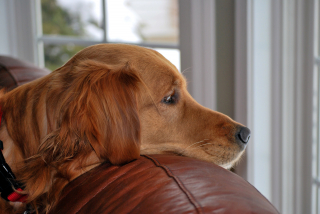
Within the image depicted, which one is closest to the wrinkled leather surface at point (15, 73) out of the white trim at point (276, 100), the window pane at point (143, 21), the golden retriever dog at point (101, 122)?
the golden retriever dog at point (101, 122)

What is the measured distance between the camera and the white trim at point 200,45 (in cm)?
189

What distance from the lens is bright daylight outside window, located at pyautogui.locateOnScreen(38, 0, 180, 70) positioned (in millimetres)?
2305

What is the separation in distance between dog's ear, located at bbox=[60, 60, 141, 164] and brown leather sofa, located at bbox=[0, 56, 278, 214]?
0.05 meters

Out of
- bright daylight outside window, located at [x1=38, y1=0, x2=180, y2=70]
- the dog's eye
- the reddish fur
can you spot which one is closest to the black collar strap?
the reddish fur

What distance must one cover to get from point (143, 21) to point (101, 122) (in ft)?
5.76

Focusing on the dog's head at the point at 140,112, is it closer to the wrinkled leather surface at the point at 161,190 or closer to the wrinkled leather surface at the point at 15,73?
the wrinkled leather surface at the point at 161,190

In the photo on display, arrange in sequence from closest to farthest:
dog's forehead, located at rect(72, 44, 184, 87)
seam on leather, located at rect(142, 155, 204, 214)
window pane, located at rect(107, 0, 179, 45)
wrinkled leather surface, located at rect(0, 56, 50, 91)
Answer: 1. seam on leather, located at rect(142, 155, 204, 214)
2. dog's forehead, located at rect(72, 44, 184, 87)
3. wrinkled leather surface, located at rect(0, 56, 50, 91)
4. window pane, located at rect(107, 0, 179, 45)

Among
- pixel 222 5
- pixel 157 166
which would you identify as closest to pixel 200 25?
pixel 222 5

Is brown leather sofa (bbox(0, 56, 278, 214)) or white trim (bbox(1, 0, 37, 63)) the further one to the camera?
white trim (bbox(1, 0, 37, 63))

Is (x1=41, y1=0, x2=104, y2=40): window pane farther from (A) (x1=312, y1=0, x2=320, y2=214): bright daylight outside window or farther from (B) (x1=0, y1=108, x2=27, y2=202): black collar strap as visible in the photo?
(B) (x1=0, y1=108, x2=27, y2=202): black collar strap

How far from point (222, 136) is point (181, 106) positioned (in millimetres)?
184

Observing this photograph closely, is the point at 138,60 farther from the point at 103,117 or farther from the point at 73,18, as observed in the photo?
the point at 73,18

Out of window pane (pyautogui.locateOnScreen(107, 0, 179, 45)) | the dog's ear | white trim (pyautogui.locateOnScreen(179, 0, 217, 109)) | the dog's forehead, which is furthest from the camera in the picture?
window pane (pyautogui.locateOnScreen(107, 0, 179, 45))

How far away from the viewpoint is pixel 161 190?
2.24ft
